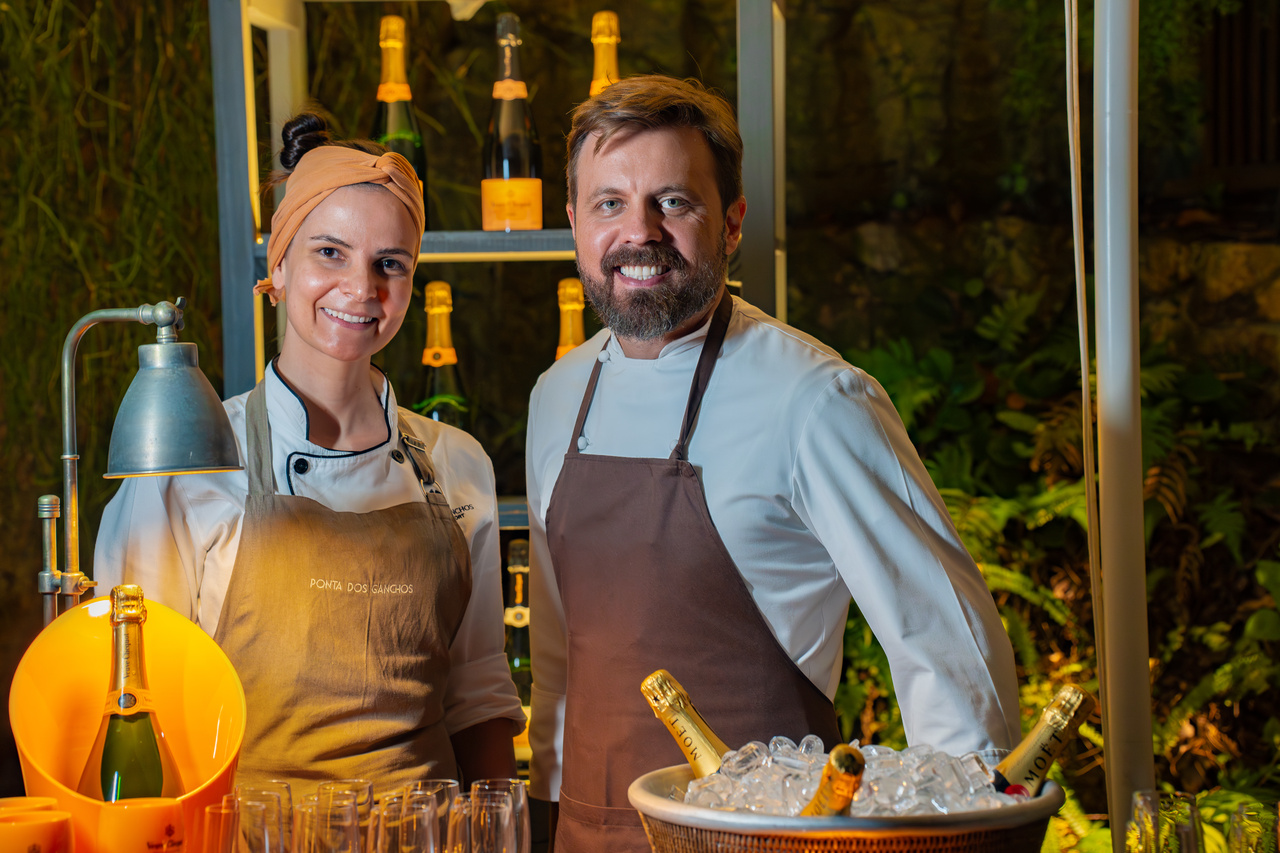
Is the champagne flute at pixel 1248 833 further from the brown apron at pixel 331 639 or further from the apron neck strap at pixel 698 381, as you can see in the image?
the brown apron at pixel 331 639

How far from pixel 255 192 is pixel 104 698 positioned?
107cm

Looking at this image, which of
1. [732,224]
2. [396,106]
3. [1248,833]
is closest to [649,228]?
[732,224]

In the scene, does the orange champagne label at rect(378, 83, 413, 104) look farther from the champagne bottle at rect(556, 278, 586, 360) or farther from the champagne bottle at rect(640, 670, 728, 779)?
the champagne bottle at rect(640, 670, 728, 779)

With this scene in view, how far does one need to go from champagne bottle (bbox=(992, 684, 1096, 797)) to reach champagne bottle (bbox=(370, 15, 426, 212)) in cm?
162

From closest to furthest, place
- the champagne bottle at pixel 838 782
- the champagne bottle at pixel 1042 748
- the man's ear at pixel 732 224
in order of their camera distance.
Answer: the champagne bottle at pixel 838 782 < the champagne bottle at pixel 1042 748 < the man's ear at pixel 732 224

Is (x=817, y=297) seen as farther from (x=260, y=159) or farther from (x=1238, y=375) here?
(x=260, y=159)

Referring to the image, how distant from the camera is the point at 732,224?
5.47 feet

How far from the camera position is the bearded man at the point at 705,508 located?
1.39 meters

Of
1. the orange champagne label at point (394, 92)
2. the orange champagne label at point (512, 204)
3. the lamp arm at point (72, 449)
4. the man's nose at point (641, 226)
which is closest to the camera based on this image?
the lamp arm at point (72, 449)

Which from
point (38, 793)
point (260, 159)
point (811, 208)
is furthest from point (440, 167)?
point (38, 793)

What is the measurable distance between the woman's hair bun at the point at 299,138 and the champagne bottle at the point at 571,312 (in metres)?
0.62

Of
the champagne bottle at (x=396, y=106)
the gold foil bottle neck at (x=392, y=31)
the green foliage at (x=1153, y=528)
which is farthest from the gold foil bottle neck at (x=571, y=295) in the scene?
the green foliage at (x=1153, y=528)

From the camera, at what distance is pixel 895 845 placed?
0.81 meters

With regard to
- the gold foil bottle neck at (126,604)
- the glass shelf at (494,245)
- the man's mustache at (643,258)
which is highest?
the glass shelf at (494,245)
